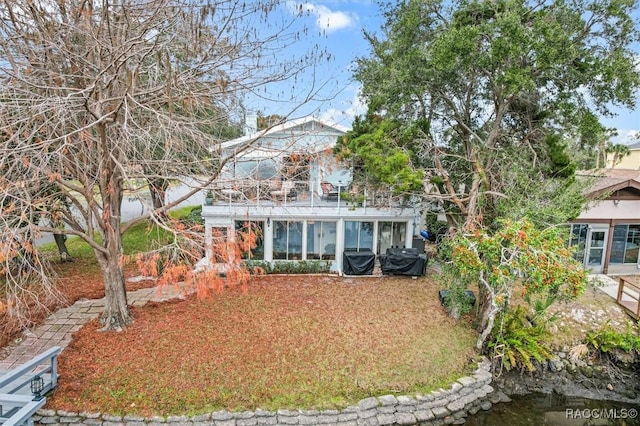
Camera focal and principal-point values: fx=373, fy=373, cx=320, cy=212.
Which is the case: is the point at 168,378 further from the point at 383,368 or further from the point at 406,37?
the point at 406,37

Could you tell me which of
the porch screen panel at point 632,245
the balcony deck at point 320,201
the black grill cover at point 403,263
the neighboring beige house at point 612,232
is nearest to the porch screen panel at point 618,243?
the neighboring beige house at point 612,232

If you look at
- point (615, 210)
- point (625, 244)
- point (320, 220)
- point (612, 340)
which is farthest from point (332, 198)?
point (625, 244)

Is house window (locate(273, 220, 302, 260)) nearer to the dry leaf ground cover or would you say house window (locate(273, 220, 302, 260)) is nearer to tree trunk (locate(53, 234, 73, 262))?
the dry leaf ground cover

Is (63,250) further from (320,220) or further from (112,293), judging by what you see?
(320,220)

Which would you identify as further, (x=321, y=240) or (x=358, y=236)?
(x=358, y=236)

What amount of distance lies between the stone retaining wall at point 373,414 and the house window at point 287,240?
318 inches

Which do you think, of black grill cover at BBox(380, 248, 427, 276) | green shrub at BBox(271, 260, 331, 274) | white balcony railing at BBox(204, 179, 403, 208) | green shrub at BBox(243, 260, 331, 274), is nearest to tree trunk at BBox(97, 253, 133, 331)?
white balcony railing at BBox(204, 179, 403, 208)

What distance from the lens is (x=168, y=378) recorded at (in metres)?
7.83

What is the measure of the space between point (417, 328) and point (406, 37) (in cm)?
946

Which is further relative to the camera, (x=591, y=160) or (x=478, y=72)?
(x=591, y=160)

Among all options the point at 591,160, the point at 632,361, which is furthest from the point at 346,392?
the point at 591,160

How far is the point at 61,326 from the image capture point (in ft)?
32.5

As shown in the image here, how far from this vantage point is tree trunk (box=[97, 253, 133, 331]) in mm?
9555

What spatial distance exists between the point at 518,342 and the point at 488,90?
9110 millimetres
